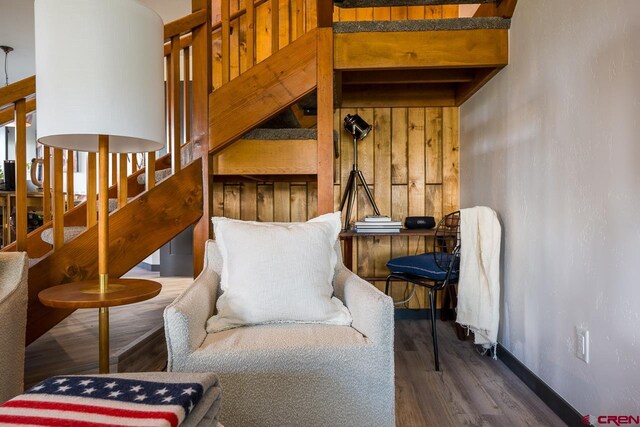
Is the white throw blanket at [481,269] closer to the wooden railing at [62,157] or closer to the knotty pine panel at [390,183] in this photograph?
the knotty pine panel at [390,183]

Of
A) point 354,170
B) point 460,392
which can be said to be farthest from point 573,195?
point 354,170

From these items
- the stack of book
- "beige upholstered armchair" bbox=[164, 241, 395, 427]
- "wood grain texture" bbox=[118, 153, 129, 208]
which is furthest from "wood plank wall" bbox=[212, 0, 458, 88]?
"beige upholstered armchair" bbox=[164, 241, 395, 427]

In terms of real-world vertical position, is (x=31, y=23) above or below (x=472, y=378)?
above

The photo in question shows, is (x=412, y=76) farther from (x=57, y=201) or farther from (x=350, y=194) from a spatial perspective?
(x=57, y=201)

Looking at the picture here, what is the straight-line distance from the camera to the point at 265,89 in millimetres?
2336

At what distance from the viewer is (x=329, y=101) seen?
2330 mm

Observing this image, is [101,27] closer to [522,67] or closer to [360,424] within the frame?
[360,424]

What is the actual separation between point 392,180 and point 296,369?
7.59 ft

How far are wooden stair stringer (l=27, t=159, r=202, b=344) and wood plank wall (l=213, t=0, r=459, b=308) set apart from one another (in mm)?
1077

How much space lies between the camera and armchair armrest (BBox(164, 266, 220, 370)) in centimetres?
Result: 117

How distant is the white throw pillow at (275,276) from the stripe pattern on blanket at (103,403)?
2.14 ft

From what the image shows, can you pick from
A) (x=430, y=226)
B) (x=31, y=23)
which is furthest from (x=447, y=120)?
(x=31, y=23)

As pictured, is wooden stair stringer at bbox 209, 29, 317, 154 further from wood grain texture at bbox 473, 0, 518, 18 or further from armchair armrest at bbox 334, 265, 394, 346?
armchair armrest at bbox 334, 265, 394, 346

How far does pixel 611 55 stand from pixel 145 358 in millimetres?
2433
